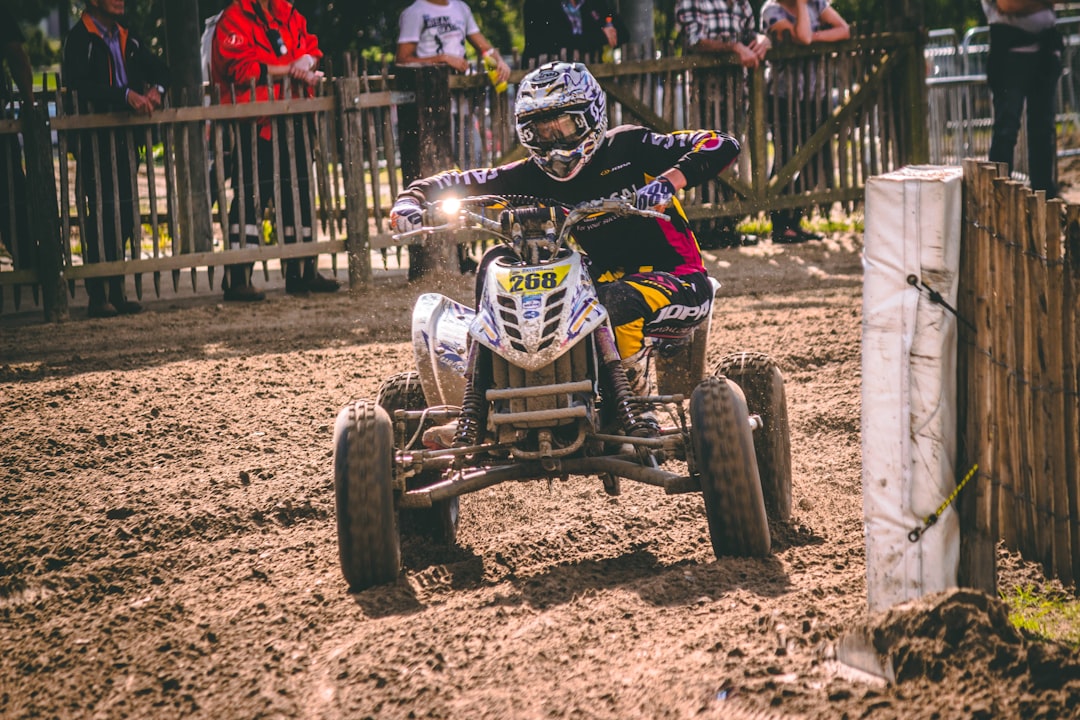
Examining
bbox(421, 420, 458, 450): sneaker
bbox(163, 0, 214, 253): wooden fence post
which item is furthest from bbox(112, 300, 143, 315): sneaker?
bbox(421, 420, 458, 450): sneaker

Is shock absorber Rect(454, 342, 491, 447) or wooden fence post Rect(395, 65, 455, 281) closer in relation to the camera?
shock absorber Rect(454, 342, 491, 447)

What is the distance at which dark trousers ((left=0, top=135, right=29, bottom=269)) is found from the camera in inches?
374

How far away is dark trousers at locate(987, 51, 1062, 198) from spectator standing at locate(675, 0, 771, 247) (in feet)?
6.82

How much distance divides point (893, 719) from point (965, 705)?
6.6 inches

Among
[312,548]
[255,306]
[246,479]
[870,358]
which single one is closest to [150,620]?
[312,548]

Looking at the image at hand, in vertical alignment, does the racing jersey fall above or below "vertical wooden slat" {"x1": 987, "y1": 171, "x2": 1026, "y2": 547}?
above

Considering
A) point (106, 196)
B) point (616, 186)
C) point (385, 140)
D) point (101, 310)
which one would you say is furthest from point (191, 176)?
point (616, 186)

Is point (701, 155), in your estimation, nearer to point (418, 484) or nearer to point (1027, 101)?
point (418, 484)

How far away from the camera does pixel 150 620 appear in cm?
435

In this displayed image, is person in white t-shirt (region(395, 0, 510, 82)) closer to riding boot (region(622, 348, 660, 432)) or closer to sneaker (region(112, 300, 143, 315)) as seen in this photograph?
sneaker (region(112, 300, 143, 315))

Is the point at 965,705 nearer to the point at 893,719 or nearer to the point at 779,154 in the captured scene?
the point at 893,719

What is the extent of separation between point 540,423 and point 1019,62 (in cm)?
716

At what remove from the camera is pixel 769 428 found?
5.03m

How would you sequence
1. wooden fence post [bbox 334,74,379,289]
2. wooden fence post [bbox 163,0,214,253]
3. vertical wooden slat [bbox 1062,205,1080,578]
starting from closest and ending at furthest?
vertical wooden slat [bbox 1062,205,1080,578] → wooden fence post [bbox 163,0,214,253] → wooden fence post [bbox 334,74,379,289]
